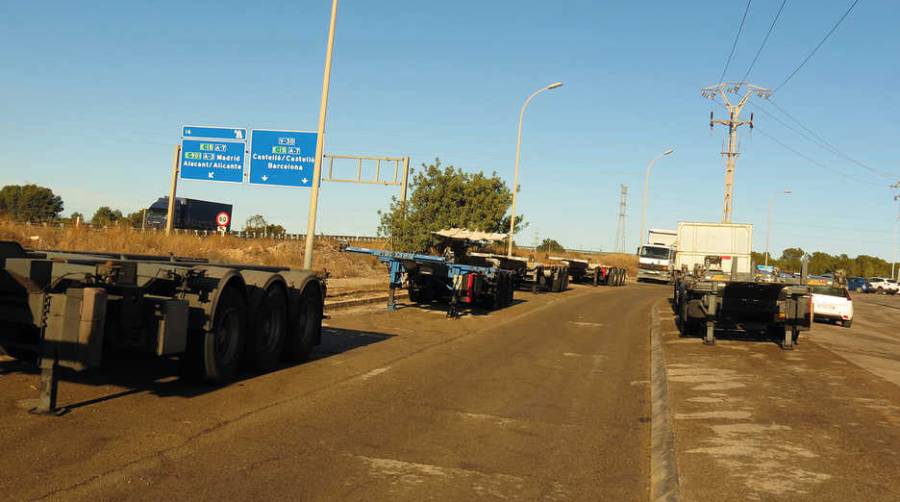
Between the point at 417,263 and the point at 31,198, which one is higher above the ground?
the point at 31,198

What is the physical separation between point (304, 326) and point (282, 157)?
52.3 ft

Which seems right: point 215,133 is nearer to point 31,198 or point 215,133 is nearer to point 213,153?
point 213,153

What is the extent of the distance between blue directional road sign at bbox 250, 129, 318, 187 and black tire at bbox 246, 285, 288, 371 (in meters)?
15.5

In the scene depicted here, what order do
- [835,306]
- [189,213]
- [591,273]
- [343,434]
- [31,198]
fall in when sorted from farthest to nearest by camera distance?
1. [31,198]
2. [189,213]
3. [591,273]
4. [835,306]
5. [343,434]

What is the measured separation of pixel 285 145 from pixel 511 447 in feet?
68.0

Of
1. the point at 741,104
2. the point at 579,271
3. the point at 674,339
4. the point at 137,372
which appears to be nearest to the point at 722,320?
the point at 674,339

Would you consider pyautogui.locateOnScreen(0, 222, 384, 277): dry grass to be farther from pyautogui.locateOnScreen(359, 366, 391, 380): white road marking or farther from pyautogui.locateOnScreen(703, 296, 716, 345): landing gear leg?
pyautogui.locateOnScreen(703, 296, 716, 345): landing gear leg

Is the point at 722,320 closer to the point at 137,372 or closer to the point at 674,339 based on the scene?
the point at 674,339

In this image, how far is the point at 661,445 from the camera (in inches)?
272

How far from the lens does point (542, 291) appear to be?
124 ft

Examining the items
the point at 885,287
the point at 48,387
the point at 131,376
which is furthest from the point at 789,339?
the point at 885,287

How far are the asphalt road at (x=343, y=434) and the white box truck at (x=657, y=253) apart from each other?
153 ft

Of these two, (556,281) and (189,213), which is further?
(189,213)

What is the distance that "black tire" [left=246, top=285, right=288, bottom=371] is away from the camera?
9.27 m
